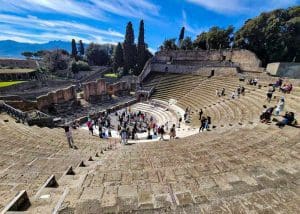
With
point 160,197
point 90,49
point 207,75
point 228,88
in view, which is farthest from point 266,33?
point 90,49

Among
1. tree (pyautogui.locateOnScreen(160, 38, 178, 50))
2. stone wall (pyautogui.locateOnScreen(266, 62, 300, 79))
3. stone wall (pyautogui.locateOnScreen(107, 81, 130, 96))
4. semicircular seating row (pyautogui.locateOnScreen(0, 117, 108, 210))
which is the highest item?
tree (pyautogui.locateOnScreen(160, 38, 178, 50))

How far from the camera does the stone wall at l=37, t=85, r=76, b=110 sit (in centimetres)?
1908

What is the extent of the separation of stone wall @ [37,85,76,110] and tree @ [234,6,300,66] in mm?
30059

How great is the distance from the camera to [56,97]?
20797 millimetres

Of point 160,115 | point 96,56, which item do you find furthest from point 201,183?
point 96,56

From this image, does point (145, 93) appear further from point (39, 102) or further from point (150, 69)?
point (39, 102)

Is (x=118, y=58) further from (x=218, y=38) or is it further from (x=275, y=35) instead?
(x=275, y=35)

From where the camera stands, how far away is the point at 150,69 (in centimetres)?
3647

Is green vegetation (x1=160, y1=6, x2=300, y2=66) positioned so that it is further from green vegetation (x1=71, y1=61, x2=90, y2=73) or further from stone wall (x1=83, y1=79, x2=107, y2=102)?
green vegetation (x1=71, y1=61, x2=90, y2=73)

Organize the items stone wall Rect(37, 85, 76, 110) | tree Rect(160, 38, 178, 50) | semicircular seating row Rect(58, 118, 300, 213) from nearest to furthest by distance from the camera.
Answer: semicircular seating row Rect(58, 118, 300, 213), stone wall Rect(37, 85, 76, 110), tree Rect(160, 38, 178, 50)

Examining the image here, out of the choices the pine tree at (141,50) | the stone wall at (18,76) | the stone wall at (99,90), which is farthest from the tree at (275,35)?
the stone wall at (18,76)

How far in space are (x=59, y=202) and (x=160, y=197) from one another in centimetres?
190

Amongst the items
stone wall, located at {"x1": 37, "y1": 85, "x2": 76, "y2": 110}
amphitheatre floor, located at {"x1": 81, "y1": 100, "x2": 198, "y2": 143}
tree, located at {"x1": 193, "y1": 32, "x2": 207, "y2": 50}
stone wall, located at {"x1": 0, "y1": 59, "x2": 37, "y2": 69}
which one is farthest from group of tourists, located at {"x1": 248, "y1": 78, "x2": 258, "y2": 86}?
stone wall, located at {"x1": 0, "y1": 59, "x2": 37, "y2": 69}

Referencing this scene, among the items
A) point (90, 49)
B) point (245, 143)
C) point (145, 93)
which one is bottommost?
point (145, 93)
